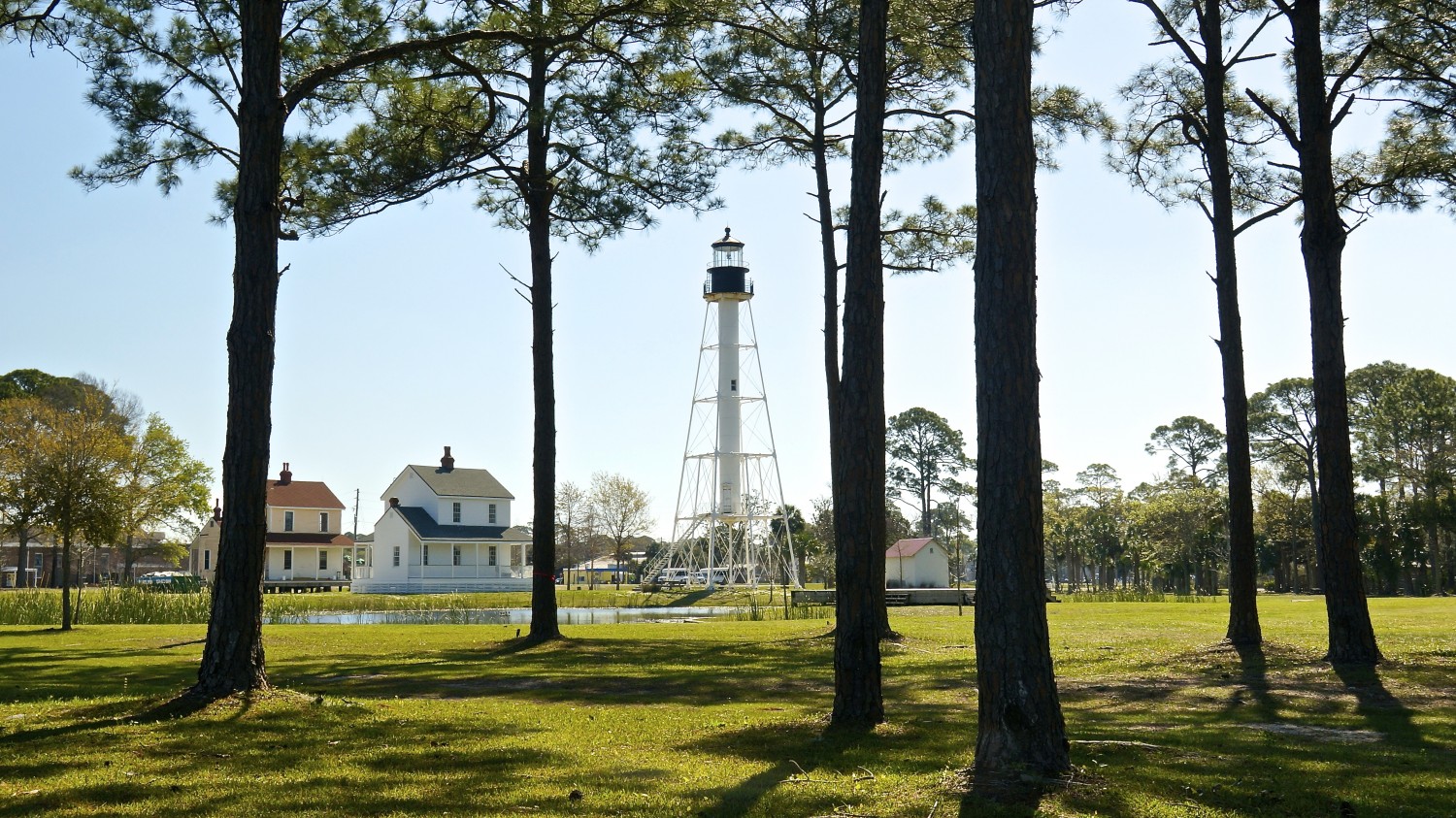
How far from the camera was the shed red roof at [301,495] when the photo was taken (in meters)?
58.0

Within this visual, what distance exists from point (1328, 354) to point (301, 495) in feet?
180

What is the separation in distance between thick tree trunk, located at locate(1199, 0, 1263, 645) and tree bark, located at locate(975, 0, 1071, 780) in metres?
9.57

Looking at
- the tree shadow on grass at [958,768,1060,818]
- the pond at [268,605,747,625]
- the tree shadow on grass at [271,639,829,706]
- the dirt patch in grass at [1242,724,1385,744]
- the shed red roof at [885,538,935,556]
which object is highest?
the shed red roof at [885,538,935,556]

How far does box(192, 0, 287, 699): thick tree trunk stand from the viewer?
9.25 m

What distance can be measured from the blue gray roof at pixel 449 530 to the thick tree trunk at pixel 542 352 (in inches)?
1372

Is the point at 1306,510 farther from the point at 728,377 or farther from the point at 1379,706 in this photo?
the point at 1379,706

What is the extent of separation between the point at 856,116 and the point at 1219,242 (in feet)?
28.0

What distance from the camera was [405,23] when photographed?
13516 millimetres

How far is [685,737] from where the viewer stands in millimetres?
8172

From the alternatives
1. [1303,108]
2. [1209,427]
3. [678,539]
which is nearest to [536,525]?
[1303,108]

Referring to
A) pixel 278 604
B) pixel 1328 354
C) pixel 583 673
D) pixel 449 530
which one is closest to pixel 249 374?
pixel 583 673

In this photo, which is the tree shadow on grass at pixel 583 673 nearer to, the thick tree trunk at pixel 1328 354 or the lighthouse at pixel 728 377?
the thick tree trunk at pixel 1328 354

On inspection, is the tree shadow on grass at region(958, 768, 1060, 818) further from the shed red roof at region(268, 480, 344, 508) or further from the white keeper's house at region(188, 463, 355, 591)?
the shed red roof at region(268, 480, 344, 508)

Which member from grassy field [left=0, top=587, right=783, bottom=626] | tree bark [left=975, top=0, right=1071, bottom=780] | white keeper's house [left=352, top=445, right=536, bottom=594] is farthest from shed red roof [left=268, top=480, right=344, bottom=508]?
tree bark [left=975, top=0, right=1071, bottom=780]
